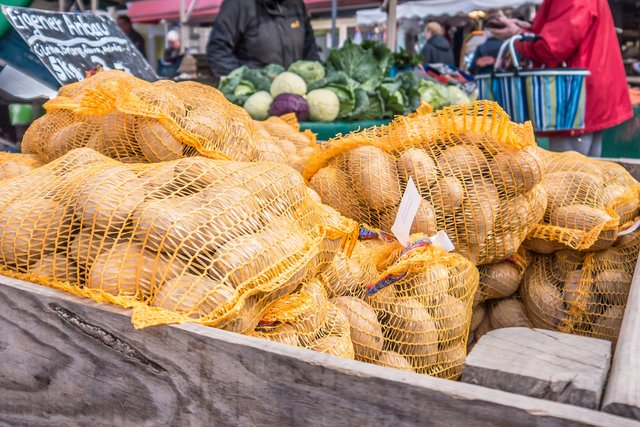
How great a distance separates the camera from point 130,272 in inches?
52.4

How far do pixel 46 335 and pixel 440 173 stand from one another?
1.52 meters

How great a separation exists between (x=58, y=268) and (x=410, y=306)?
1074 millimetres

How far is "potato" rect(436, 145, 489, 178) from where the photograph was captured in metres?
2.29

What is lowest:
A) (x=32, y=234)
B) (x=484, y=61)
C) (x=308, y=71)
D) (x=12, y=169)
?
Answer: (x=484, y=61)

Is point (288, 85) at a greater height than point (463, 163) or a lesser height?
lesser

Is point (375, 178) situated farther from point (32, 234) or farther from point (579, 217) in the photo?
point (32, 234)

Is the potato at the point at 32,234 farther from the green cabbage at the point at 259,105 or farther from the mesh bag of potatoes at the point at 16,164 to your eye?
the green cabbage at the point at 259,105

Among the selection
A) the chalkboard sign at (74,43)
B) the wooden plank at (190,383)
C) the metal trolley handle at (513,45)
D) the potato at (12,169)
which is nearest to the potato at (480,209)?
the wooden plank at (190,383)

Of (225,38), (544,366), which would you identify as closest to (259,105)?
(225,38)

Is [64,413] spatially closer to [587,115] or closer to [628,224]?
[628,224]

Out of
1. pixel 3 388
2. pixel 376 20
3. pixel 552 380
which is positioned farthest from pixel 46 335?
pixel 376 20

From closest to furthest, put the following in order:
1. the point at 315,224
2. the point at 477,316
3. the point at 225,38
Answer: the point at 315,224
the point at 477,316
the point at 225,38

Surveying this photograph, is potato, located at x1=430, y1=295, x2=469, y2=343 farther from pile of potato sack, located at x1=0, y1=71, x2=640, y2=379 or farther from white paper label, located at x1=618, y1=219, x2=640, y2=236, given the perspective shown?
white paper label, located at x1=618, y1=219, x2=640, y2=236

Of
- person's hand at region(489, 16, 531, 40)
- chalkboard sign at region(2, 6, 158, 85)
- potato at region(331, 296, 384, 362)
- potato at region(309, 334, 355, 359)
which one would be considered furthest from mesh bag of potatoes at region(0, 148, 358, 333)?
person's hand at region(489, 16, 531, 40)
